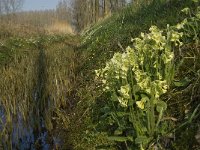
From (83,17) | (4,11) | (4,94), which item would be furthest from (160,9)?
(4,11)

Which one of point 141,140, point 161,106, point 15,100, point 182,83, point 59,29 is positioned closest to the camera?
point 141,140

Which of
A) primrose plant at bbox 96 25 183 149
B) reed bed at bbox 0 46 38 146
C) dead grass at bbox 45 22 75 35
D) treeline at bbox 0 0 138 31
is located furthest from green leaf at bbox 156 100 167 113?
dead grass at bbox 45 22 75 35

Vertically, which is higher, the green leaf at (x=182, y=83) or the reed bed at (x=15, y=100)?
the green leaf at (x=182, y=83)

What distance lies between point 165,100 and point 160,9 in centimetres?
393

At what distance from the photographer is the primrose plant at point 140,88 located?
127 inches

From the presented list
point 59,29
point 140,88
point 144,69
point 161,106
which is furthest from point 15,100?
point 59,29

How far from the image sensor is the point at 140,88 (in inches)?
134

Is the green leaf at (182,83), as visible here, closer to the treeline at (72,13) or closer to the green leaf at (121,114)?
the green leaf at (121,114)

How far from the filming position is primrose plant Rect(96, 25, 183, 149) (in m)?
3.23

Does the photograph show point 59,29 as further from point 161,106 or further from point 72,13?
point 161,106

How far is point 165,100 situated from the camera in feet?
12.0

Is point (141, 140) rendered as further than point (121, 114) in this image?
No

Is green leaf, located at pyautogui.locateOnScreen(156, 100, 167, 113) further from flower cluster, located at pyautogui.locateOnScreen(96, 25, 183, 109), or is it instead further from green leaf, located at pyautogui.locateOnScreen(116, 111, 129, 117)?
green leaf, located at pyautogui.locateOnScreen(116, 111, 129, 117)

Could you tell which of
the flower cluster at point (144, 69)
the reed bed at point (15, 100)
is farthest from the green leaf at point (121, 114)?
the reed bed at point (15, 100)
